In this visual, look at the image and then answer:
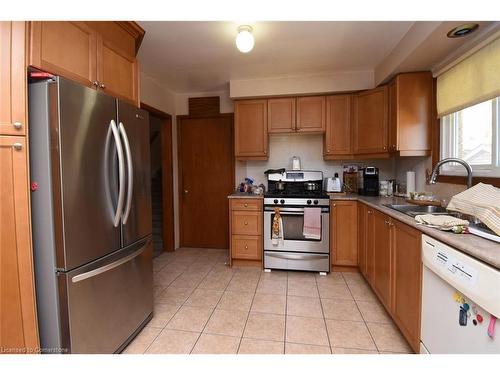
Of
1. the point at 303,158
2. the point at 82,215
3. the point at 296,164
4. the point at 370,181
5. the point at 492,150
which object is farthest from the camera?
the point at 303,158

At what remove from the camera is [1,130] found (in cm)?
106

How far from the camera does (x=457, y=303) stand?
43.2 inches

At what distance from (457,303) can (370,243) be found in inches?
49.9

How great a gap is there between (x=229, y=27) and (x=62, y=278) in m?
2.06

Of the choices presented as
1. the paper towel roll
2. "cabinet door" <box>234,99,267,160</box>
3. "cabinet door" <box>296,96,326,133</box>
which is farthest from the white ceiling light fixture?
the paper towel roll

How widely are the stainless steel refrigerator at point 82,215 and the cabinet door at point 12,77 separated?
6 centimetres

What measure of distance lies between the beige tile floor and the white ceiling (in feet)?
7.56

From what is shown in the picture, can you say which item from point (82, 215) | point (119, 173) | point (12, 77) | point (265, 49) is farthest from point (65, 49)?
point (265, 49)

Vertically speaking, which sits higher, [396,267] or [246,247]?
[396,267]

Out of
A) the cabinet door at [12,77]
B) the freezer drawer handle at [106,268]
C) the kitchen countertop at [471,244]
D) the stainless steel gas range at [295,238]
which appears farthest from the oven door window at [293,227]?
the cabinet door at [12,77]

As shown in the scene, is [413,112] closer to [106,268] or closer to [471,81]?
[471,81]

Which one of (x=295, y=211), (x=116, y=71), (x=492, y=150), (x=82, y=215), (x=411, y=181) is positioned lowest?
(x=295, y=211)

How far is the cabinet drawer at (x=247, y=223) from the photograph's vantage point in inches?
116
